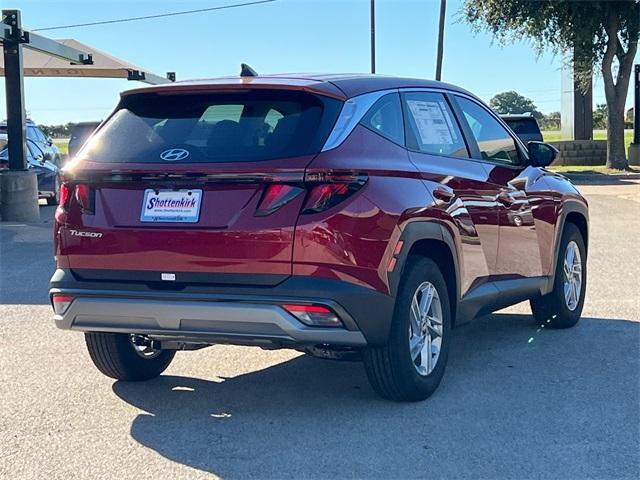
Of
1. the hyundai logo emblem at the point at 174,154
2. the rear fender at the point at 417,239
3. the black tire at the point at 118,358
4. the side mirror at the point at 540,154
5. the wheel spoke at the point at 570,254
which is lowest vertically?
the black tire at the point at 118,358

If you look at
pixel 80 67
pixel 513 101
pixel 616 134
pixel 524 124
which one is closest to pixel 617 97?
pixel 616 134

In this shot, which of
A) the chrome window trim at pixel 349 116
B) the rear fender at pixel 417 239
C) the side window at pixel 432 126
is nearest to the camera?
the chrome window trim at pixel 349 116

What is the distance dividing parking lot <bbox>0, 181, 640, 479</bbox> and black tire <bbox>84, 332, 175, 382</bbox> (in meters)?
0.08

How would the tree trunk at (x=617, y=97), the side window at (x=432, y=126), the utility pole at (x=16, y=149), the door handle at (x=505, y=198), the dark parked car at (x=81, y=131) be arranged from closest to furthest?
the side window at (x=432, y=126) → the door handle at (x=505, y=198) → the utility pole at (x=16, y=149) → the dark parked car at (x=81, y=131) → the tree trunk at (x=617, y=97)

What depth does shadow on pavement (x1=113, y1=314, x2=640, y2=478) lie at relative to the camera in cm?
434

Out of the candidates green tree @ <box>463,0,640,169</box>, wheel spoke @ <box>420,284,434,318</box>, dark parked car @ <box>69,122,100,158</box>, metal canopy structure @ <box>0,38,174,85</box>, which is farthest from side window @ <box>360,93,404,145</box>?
green tree @ <box>463,0,640,169</box>

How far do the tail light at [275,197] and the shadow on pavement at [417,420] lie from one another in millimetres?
1124

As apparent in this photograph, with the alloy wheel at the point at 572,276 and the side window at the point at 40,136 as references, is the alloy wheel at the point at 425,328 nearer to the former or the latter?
the alloy wheel at the point at 572,276

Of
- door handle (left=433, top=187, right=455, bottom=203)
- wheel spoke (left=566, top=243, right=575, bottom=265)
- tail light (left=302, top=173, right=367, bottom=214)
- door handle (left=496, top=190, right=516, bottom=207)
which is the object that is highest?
tail light (left=302, top=173, right=367, bottom=214)

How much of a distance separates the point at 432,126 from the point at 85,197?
2.13 metres

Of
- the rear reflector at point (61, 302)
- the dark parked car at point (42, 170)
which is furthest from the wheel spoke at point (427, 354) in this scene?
the dark parked car at point (42, 170)

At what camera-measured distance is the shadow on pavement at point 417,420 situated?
14.2ft

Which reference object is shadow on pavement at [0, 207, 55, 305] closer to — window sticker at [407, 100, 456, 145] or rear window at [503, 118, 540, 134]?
window sticker at [407, 100, 456, 145]

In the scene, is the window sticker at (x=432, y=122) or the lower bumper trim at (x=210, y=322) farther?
the window sticker at (x=432, y=122)
